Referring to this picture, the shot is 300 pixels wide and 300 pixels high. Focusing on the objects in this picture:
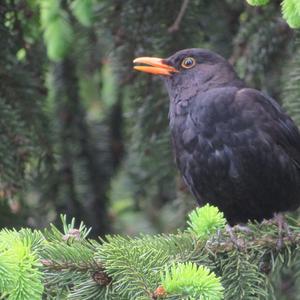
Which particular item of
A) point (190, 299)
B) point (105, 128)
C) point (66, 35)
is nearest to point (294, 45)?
point (66, 35)

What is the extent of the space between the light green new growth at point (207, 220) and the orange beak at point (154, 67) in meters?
1.36

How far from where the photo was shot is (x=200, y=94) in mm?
3594

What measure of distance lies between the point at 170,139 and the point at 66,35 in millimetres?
723

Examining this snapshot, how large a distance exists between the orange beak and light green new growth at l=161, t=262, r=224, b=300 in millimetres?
1791

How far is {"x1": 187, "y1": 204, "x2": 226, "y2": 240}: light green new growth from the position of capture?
7.06 feet

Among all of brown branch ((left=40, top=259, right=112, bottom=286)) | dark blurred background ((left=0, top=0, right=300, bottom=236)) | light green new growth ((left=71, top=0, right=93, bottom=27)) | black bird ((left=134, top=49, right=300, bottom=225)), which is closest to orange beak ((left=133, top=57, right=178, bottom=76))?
black bird ((left=134, top=49, right=300, bottom=225))

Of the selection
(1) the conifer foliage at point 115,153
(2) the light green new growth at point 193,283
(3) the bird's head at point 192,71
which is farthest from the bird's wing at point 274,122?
(2) the light green new growth at point 193,283

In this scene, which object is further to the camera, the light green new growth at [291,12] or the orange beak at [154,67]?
the orange beak at [154,67]

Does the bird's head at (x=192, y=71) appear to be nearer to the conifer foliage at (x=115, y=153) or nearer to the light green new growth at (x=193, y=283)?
the conifer foliage at (x=115, y=153)

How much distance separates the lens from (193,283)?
1.75 meters

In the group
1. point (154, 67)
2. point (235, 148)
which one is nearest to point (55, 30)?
point (154, 67)

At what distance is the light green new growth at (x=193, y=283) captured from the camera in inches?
68.6

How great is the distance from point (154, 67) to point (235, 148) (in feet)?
2.04

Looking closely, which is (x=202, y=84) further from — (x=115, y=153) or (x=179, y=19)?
(x=115, y=153)
